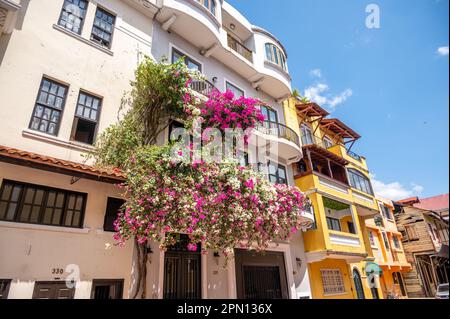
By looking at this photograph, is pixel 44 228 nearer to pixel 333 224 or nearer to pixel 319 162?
pixel 333 224

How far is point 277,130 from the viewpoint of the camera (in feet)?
51.9

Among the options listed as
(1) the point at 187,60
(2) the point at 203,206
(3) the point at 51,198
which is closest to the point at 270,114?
(1) the point at 187,60

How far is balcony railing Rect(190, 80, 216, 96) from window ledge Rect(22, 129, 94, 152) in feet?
18.3

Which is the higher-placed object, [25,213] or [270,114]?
[270,114]

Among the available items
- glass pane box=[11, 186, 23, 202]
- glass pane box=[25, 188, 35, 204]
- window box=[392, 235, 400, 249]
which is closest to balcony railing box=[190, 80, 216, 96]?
glass pane box=[25, 188, 35, 204]

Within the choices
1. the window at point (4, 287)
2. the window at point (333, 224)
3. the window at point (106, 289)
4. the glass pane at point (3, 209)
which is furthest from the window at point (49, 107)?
the window at point (333, 224)

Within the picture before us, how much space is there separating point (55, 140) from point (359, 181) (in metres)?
21.8

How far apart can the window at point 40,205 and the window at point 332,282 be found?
45.7 feet

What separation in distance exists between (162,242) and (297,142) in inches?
457

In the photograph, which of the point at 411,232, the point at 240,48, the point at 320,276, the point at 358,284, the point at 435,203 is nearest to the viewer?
the point at 320,276

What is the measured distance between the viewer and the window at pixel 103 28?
10.5 metres

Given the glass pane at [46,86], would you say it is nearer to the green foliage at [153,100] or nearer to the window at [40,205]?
the green foliage at [153,100]

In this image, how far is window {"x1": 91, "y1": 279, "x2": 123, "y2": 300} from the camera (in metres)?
7.39

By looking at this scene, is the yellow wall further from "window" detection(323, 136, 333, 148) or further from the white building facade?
"window" detection(323, 136, 333, 148)
